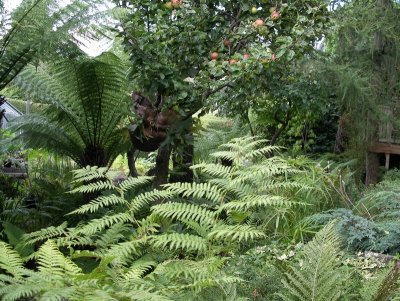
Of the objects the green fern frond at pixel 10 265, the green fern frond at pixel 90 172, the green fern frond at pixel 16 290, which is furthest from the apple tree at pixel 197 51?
Result: the green fern frond at pixel 16 290

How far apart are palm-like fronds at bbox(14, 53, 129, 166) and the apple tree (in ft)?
1.57

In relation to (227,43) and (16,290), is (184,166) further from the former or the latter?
(16,290)

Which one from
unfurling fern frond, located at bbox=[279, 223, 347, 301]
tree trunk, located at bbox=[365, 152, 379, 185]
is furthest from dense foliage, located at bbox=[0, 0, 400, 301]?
tree trunk, located at bbox=[365, 152, 379, 185]

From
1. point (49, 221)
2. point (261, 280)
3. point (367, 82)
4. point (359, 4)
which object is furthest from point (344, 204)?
point (359, 4)

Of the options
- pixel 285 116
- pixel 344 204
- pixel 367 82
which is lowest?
pixel 344 204

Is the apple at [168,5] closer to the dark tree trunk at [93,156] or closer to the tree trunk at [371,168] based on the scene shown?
the dark tree trunk at [93,156]

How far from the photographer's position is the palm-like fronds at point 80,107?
4344 mm

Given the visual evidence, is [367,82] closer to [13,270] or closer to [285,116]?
[285,116]

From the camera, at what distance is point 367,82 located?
5949 mm

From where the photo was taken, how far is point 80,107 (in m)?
4.45

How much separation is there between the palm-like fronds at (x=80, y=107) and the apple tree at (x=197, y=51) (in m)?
0.48

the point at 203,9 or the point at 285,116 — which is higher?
the point at 203,9

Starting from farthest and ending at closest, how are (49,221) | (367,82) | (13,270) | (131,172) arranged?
(367,82)
(131,172)
(49,221)
(13,270)

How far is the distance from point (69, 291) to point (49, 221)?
2.65 metres
